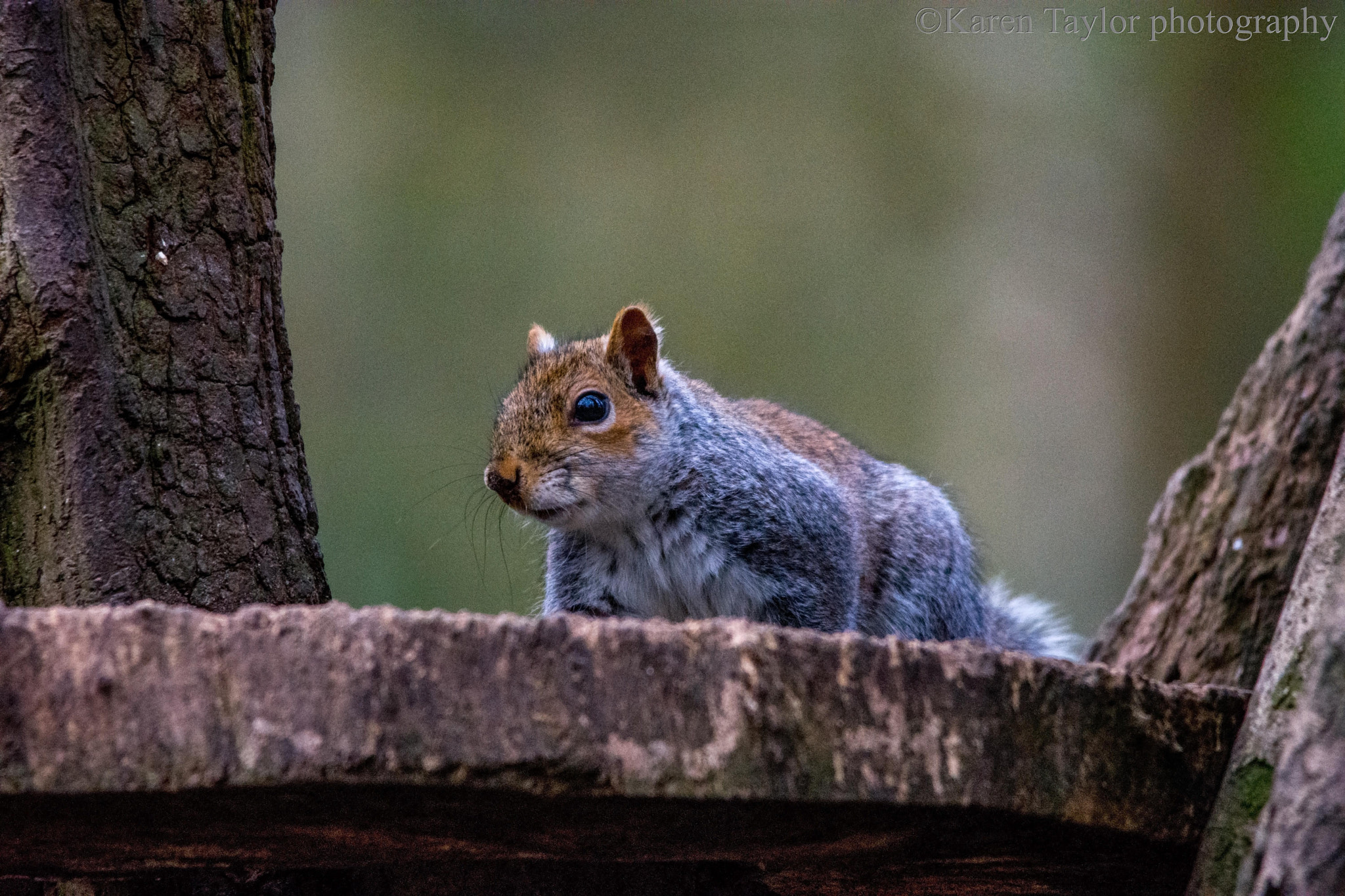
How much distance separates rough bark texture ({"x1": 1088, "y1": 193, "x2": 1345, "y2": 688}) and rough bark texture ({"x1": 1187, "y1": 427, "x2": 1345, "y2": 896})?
1.04 metres

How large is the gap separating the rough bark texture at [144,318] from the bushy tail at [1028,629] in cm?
184

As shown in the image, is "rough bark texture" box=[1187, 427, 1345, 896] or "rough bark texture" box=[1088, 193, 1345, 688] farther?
"rough bark texture" box=[1088, 193, 1345, 688]

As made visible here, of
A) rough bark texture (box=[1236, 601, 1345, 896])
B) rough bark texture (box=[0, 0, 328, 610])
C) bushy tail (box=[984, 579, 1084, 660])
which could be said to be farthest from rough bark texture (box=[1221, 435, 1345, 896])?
bushy tail (box=[984, 579, 1084, 660])

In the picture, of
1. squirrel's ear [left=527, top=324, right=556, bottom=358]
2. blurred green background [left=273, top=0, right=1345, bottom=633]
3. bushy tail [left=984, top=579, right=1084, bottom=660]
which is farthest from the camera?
blurred green background [left=273, top=0, right=1345, bottom=633]

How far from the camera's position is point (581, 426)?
2.92 metres

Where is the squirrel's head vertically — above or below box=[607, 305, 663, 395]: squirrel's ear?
below

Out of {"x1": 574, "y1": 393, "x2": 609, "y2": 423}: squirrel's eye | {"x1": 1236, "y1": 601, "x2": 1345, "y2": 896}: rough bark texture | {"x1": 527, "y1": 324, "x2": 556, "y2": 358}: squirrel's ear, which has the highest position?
{"x1": 527, "y1": 324, "x2": 556, "y2": 358}: squirrel's ear

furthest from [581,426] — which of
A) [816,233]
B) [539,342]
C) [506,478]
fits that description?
[816,233]

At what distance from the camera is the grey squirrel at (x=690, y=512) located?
2.81m

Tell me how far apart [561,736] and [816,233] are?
4738mm

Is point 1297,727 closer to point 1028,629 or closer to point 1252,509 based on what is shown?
point 1252,509

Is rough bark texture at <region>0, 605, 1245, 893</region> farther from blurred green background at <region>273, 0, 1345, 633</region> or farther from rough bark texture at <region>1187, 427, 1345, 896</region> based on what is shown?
blurred green background at <region>273, 0, 1345, 633</region>

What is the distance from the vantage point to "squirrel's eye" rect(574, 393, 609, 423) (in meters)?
2.95

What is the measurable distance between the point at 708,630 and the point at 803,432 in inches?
83.0
